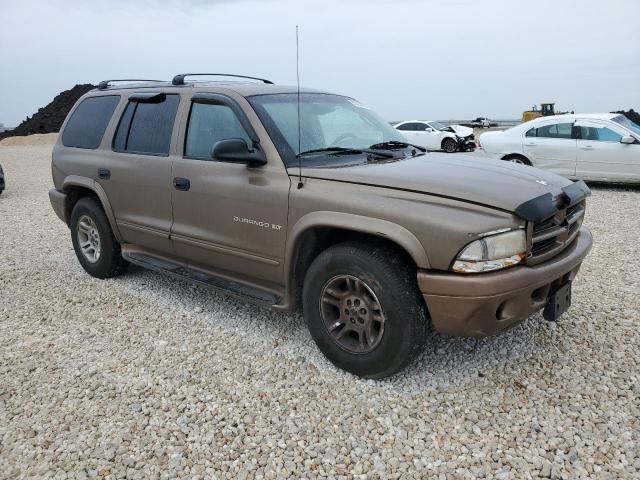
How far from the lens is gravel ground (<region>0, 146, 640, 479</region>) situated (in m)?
2.53

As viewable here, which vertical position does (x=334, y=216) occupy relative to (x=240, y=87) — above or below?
below

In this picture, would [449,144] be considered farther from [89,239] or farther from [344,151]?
[344,151]

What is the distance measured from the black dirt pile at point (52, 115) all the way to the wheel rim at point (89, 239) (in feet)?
130

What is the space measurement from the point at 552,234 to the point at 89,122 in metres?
4.35

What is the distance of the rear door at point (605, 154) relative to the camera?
979cm

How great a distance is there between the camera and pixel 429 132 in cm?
2134

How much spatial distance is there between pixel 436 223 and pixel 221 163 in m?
1.71

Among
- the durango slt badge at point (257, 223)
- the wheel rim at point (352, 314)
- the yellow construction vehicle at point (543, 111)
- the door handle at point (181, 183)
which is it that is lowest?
the wheel rim at point (352, 314)

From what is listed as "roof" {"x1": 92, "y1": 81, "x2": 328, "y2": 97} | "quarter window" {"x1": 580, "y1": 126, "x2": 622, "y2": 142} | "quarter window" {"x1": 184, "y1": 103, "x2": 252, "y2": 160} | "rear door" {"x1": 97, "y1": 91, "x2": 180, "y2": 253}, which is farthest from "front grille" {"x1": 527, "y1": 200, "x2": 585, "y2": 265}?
"quarter window" {"x1": 580, "y1": 126, "x2": 622, "y2": 142}

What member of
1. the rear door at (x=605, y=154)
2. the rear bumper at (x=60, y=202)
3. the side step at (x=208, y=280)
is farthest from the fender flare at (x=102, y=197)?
the rear door at (x=605, y=154)

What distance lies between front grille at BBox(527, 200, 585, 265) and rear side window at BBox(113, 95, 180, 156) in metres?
2.84

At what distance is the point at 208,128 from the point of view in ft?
12.8

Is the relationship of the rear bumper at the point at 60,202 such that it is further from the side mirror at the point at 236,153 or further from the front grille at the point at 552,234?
the front grille at the point at 552,234

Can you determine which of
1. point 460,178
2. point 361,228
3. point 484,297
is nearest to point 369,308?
point 361,228
